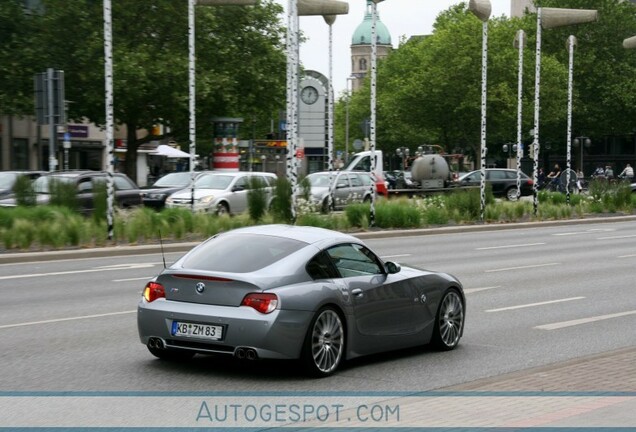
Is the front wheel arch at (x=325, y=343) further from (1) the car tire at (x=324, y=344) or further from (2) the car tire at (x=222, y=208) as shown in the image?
(2) the car tire at (x=222, y=208)

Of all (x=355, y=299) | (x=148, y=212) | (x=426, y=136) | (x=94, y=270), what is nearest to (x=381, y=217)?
(x=148, y=212)

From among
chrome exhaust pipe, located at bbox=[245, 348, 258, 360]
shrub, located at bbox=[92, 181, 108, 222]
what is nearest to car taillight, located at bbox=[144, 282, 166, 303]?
chrome exhaust pipe, located at bbox=[245, 348, 258, 360]

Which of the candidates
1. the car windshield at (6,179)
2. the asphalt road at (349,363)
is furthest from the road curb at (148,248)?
the car windshield at (6,179)

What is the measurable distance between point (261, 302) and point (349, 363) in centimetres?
160

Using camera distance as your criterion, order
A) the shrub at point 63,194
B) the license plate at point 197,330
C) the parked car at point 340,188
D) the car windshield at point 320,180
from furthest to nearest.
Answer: the car windshield at point 320,180
the parked car at point 340,188
the shrub at point 63,194
the license plate at point 197,330

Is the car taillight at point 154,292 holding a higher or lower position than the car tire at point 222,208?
higher

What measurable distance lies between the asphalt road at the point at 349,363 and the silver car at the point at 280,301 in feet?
0.84

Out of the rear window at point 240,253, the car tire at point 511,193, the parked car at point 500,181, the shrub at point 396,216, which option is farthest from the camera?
the car tire at point 511,193

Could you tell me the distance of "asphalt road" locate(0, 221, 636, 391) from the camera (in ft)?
31.7

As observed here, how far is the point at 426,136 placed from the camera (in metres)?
96.2

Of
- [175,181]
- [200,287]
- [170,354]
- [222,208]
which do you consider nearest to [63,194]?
[222,208]

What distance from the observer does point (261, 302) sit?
9438mm

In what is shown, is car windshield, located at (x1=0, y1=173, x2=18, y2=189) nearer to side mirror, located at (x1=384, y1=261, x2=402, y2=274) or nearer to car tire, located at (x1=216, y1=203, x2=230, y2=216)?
car tire, located at (x1=216, y1=203, x2=230, y2=216)

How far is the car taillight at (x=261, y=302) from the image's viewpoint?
9414 mm
